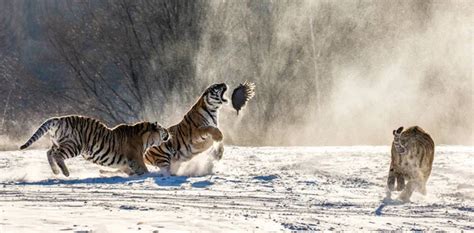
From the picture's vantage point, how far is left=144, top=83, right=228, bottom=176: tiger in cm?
1448

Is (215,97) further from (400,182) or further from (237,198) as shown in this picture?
(237,198)

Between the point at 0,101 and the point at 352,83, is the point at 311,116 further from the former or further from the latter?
the point at 0,101

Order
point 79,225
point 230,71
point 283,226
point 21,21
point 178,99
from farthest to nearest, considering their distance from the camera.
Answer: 1. point 21,21
2. point 230,71
3. point 178,99
4. point 283,226
5. point 79,225

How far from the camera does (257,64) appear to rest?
3016 cm

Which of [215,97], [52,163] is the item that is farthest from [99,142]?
[215,97]

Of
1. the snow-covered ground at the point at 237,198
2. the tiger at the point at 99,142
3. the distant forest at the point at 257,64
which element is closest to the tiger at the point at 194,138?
the snow-covered ground at the point at 237,198

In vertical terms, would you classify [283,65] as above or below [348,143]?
above

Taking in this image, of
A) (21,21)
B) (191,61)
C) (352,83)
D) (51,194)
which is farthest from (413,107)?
(51,194)

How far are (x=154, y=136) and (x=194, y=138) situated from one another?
2.21ft

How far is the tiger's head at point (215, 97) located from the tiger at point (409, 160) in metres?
3.63

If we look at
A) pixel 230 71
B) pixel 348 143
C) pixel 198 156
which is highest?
pixel 230 71

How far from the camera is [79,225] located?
312 inches

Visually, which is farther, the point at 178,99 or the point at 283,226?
the point at 178,99

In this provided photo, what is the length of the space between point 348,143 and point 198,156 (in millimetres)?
15088
